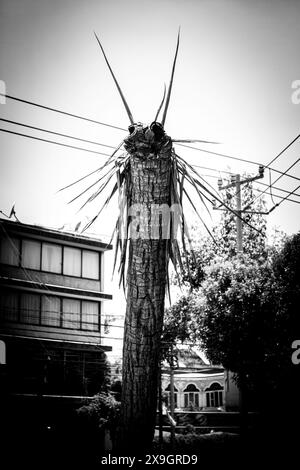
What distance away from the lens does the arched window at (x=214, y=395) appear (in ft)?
134

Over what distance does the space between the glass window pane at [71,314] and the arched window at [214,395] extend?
19.5 m

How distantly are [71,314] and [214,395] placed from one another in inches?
805

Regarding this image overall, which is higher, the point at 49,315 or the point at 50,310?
the point at 50,310

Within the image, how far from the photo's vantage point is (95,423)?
2191cm

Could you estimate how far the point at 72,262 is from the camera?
84.7 ft

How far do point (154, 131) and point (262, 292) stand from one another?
39.1 feet

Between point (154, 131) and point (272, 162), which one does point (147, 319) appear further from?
point (272, 162)

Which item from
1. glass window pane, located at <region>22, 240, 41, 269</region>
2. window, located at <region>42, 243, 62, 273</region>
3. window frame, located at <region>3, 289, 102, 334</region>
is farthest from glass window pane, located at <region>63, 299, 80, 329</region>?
glass window pane, located at <region>22, 240, 41, 269</region>

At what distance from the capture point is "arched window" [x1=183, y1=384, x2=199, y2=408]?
138 feet

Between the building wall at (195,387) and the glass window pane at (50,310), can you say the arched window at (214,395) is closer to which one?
the building wall at (195,387)

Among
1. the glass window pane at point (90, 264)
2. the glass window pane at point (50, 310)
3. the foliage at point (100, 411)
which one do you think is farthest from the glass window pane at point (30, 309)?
the foliage at point (100, 411)

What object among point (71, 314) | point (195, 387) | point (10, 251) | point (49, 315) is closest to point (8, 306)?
point (49, 315)

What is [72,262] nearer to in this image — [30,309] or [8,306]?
[30,309]

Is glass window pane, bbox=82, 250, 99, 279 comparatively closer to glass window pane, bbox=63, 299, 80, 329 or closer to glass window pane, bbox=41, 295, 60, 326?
glass window pane, bbox=63, 299, 80, 329
